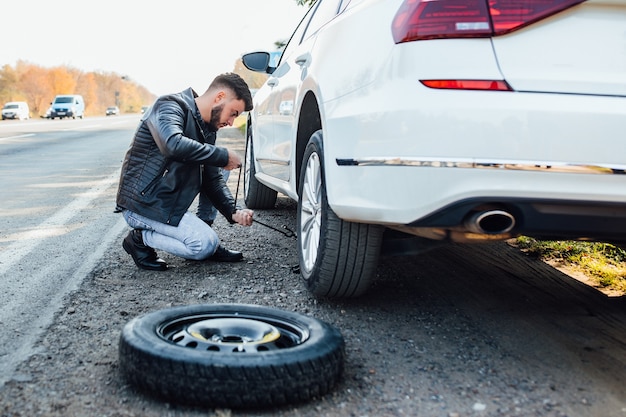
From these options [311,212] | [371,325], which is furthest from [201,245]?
[371,325]

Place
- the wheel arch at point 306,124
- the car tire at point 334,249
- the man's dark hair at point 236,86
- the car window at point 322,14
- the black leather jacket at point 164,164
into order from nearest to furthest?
1. the car tire at point 334,249
2. the wheel arch at point 306,124
3. the car window at point 322,14
4. the black leather jacket at point 164,164
5. the man's dark hair at point 236,86

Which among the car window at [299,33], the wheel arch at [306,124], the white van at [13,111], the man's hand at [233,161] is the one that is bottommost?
the white van at [13,111]

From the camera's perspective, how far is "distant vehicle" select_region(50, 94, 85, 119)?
5575 centimetres

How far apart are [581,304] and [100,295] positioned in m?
2.36

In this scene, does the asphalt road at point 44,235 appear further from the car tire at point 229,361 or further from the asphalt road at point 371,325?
the car tire at point 229,361

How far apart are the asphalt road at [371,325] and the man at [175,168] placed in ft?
0.49

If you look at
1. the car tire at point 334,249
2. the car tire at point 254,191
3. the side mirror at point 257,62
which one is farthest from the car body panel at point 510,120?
the car tire at point 254,191

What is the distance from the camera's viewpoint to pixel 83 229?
17.5ft

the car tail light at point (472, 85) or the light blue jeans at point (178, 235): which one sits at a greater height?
the car tail light at point (472, 85)

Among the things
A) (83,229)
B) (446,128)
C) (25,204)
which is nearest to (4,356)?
(446,128)

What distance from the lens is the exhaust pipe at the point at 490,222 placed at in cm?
246

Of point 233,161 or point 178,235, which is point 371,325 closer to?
point 233,161

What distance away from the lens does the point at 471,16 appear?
245 centimetres

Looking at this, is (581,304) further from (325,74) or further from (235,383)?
(235,383)
